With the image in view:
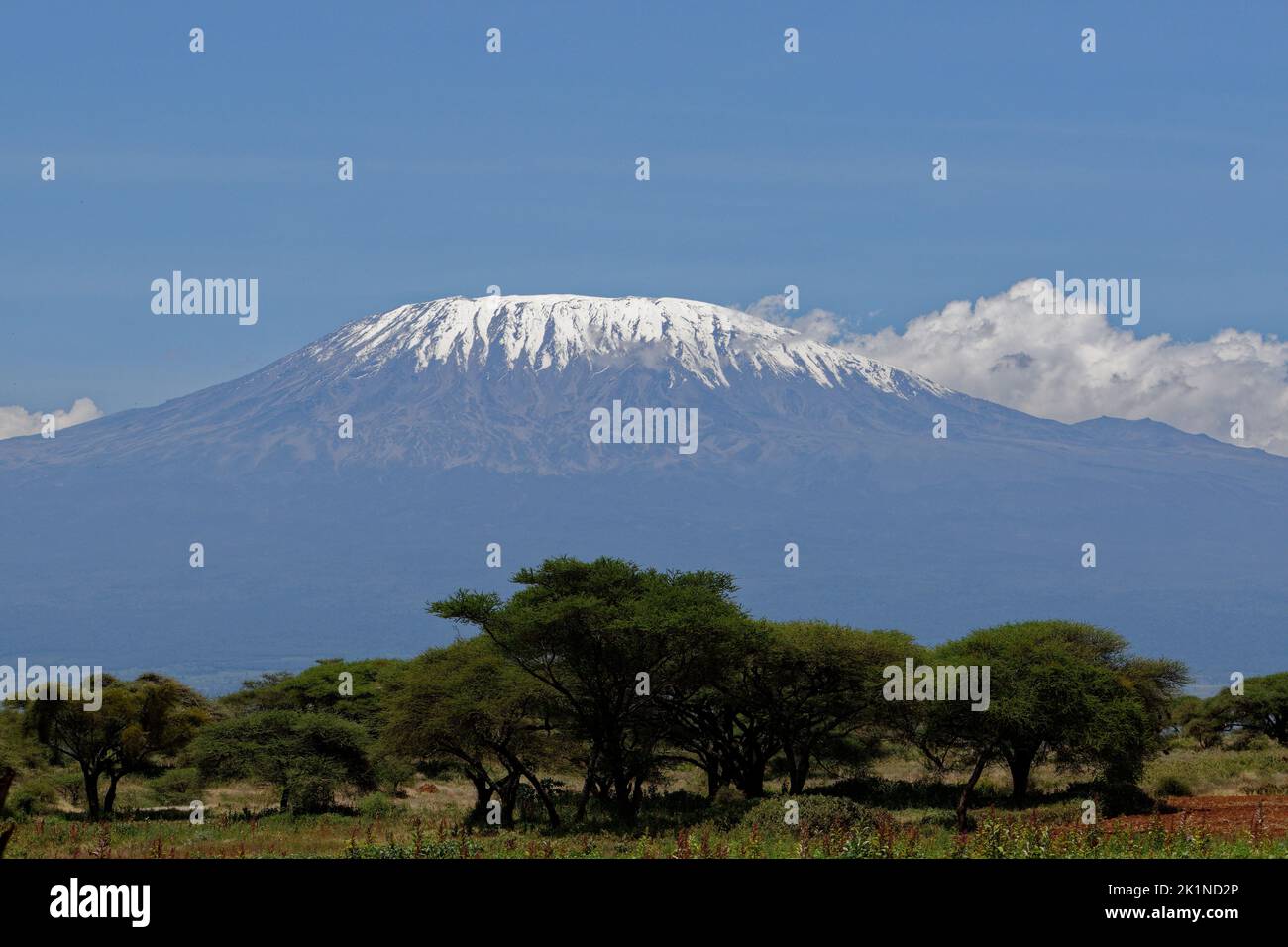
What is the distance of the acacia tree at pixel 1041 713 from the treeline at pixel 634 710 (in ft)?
0.26

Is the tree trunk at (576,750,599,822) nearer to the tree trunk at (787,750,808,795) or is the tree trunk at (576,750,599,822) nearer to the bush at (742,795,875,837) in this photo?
the tree trunk at (787,750,808,795)

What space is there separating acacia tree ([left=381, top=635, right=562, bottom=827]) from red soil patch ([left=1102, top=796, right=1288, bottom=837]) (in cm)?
1752

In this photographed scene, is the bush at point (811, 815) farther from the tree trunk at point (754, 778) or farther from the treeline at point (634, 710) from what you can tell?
the tree trunk at point (754, 778)

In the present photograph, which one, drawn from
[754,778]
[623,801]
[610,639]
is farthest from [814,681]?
[623,801]

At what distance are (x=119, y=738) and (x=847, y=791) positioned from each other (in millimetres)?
29448

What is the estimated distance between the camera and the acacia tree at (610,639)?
44750 millimetres

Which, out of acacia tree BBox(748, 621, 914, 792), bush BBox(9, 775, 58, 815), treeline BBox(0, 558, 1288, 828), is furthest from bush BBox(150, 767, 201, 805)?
acacia tree BBox(748, 621, 914, 792)

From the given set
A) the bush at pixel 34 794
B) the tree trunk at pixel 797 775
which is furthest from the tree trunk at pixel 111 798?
the tree trunk at pixel 797 775

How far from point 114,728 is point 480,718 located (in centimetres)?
1939

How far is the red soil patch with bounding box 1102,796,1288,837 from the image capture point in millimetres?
32844

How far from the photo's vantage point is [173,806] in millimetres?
63969
